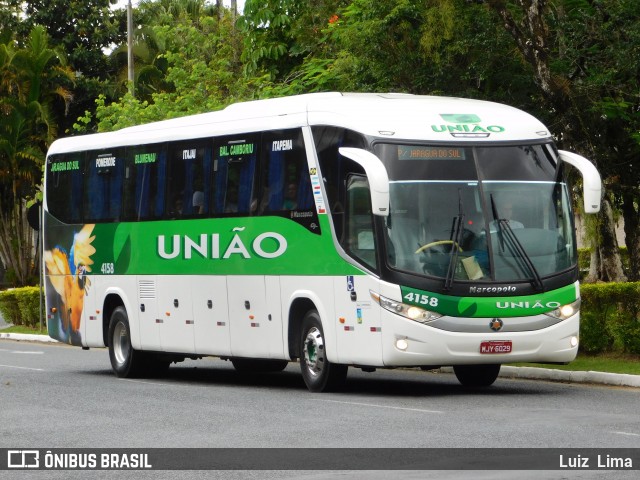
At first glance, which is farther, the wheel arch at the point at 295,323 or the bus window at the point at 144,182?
the bus window at the point at 144,182

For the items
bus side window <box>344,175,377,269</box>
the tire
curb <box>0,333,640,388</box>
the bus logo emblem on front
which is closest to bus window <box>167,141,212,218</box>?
the tire

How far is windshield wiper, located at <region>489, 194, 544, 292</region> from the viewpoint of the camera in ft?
55.7

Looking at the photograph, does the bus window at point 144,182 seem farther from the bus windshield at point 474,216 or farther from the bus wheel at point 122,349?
the bus windshield at point 474,216

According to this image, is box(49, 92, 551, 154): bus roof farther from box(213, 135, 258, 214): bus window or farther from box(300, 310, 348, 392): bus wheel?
box(300, 310, 348, 392): bus wheel

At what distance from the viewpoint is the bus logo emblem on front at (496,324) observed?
658 inches

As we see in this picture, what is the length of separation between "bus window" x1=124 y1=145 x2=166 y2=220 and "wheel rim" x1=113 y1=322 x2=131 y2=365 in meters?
1.75

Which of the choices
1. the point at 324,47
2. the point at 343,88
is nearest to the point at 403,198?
the point at 343,88

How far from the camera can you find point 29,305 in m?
39.2

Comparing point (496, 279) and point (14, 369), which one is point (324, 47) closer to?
point (14, 369)

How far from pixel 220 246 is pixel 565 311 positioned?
5.12 metres

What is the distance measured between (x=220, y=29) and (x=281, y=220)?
70.2 feet

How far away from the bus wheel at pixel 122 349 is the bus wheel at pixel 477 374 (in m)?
5.61

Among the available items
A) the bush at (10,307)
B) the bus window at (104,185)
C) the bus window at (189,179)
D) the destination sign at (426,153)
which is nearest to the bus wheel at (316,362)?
the destination sign at (426,153)

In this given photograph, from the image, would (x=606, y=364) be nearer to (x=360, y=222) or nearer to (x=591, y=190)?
(x=591, y=190)
